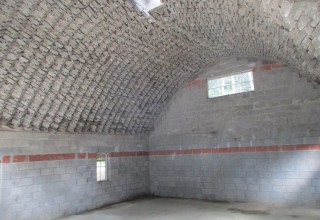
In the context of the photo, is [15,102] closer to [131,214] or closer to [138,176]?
[131,214]

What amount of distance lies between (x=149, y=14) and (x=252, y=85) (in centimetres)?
359

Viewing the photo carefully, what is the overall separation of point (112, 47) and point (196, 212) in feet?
12.6

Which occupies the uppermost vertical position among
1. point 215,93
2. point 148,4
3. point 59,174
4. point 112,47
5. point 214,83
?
point 148,4

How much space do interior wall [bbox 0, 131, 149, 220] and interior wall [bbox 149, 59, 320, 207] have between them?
49.0 inches

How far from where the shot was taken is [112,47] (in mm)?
5273

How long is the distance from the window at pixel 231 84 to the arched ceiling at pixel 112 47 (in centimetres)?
62

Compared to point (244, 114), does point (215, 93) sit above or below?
above

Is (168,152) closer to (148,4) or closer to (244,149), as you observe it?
(244,149)

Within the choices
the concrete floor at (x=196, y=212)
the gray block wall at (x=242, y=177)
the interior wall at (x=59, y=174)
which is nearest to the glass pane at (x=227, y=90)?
the gray block wall at (x=242, y=177)

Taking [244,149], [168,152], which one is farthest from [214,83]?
[168,152]

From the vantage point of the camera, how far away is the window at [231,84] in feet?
23.2

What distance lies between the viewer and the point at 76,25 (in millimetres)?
4441

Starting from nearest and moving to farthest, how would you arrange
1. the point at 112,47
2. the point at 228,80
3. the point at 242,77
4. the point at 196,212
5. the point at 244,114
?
1. the point at 112,47
2. the point at 196,212
3. the point at 244,114
4. the point at 242,77
5. the point at 228,80

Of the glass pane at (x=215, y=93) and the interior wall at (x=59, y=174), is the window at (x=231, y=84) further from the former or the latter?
Result: the interior wall at (x=59, y=174)
